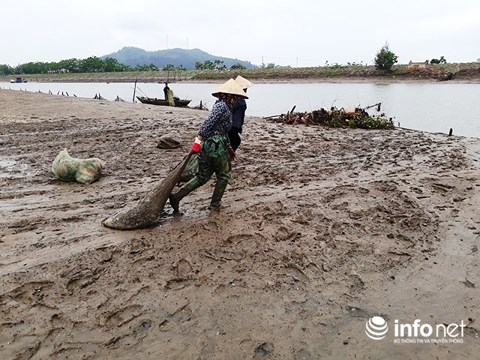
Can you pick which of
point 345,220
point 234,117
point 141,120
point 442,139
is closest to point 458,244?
point 345,220

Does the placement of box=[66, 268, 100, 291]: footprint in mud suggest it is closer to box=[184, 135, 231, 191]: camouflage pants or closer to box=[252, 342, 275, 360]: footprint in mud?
box=[184, 135, 231, 191]: camouflage pants

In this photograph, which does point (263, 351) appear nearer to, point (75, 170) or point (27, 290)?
point (27, 290)

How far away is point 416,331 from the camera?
2992 mm

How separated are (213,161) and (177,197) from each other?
0.68 meters

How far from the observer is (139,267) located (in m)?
3.70

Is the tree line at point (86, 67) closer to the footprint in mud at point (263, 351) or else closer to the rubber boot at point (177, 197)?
the rubber boot at point (177, 197)

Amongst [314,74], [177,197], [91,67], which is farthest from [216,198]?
[91,67]

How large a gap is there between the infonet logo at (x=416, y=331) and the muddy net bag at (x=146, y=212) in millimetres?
2584

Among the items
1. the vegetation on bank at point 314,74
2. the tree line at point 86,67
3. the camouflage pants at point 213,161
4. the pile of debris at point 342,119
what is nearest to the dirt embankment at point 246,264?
the camouflage pants at point 213,161

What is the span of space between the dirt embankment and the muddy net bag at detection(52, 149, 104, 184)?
0.15 m

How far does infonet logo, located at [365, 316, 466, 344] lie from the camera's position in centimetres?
291

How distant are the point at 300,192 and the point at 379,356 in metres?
3.32

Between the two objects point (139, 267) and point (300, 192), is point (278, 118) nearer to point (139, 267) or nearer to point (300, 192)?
point (300, 192)

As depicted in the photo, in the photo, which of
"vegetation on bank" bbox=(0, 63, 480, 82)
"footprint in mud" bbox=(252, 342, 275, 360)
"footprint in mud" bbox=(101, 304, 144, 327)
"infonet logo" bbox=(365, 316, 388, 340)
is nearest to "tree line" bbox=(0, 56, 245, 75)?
"vegetation on bank" bbox=(0, 63, 480, 82)
